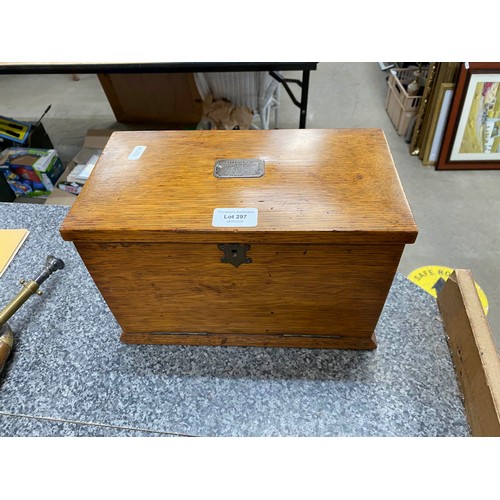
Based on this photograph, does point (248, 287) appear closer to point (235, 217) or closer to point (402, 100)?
point (235, 217)

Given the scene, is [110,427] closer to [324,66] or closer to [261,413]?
[261,413]

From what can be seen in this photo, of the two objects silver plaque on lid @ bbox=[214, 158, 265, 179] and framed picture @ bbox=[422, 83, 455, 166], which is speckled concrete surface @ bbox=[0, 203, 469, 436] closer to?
silver plaque on lid @ bbox=[214, 158, 265, 179]

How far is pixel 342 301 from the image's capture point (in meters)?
0.58

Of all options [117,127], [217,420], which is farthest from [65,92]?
[217,420]

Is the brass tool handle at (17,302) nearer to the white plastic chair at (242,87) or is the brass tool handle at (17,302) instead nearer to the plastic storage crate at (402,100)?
the white plastic chair at (242,87)

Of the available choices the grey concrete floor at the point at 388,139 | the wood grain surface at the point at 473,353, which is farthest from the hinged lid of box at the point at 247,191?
the grey concrete floor at the point at 388,139

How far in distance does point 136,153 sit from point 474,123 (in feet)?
5.43

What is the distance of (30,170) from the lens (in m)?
1.58

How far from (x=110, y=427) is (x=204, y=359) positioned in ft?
0.60

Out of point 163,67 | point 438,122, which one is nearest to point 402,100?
point 438,122

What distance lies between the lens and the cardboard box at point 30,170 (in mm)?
1579

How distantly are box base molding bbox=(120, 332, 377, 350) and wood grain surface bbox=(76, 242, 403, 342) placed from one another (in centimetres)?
1

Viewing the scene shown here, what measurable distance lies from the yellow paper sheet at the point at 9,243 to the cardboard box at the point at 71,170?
633mm

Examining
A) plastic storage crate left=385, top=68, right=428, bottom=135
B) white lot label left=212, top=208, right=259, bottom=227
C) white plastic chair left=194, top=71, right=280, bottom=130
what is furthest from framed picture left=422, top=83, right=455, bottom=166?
white lot label left=212, top=208, right=259, bottom=227
